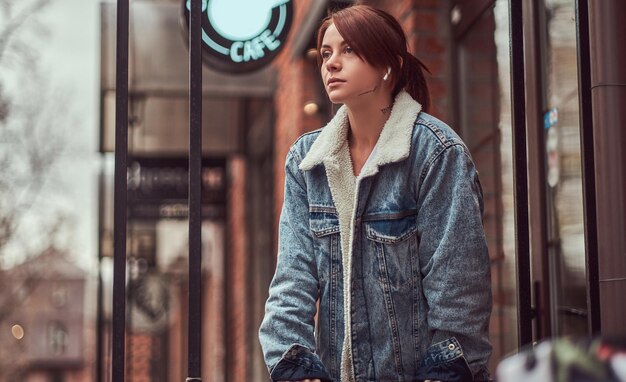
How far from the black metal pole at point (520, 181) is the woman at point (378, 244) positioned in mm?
277

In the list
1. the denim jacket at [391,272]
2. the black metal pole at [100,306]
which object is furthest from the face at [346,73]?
the black metal pole at [100,306]

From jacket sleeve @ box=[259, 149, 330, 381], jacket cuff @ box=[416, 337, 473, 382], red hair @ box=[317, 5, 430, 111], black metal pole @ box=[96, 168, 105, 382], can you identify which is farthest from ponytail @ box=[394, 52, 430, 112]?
black metal pole @ box=[96, 168, 105, 382]

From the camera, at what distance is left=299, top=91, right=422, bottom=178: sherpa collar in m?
2.64

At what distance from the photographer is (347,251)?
8.67ft

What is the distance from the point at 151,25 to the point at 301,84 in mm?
1480

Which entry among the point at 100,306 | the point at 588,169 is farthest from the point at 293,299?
the point at 100,306

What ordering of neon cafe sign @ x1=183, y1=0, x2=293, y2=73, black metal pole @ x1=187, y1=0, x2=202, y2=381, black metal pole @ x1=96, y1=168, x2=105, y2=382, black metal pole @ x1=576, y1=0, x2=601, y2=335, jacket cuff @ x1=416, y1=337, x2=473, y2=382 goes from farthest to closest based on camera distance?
black metal pole @ x1=96, y1=168, x2=105, y2=382 < neon cafe sign @ x1=183, y1=0, x2=293, y2=73 < black metal pole @ x1=576, y1=0, x2=601, y2=335 < black metal pole @ x1=187, y1=0, x2=202, y2=381 < jacket cuff @ x1=416, y1=337, x2=473, y2=382

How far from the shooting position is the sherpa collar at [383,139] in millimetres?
2641

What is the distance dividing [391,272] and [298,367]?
0.31 metres

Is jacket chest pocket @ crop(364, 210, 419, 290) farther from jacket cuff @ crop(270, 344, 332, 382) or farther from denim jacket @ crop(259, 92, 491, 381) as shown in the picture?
jacket cuff @ crop(270, 344, 332, 382)

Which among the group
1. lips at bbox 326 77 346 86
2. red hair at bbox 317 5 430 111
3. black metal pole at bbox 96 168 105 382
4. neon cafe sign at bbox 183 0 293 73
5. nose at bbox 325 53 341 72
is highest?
neon cafe sign at bbox 183 0 293 73

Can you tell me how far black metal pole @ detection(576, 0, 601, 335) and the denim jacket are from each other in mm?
346

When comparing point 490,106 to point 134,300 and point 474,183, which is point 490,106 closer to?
point 474,183

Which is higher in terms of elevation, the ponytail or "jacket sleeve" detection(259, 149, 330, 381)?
the ponytail
